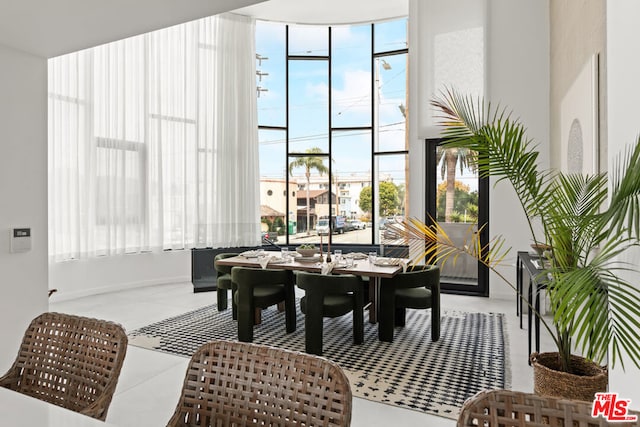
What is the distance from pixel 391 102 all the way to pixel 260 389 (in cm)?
686

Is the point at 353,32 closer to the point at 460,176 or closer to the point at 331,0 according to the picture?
the point at 331,0

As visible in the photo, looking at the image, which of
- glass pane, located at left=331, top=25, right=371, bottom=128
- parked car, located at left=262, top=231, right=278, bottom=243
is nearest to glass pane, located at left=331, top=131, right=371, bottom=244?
glass pane, located at left=331, top=25, right=371, bottom=128

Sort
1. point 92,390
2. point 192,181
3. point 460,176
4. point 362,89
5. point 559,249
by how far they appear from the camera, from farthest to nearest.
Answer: point 362,89
point 192,181
point 460,176
point 559,249
point 92,390

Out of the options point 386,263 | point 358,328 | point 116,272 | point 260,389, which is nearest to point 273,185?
point 116,272

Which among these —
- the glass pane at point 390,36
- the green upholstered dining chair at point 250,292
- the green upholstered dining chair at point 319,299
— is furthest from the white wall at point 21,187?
the glass pane at point 390,36

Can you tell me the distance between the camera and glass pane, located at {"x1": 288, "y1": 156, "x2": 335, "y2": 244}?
7820mm

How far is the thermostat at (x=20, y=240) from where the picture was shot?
2.81 metres

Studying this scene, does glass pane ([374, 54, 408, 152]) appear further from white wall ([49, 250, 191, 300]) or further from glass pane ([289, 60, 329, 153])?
white wall ([49, 250, 191, 300])

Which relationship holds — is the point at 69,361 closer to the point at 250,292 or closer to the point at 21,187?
the point at 21,187

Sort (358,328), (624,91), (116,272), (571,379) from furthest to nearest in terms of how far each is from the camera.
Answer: (116,272)
(358,328)
(571,379)
(624,91)

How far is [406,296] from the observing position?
388 cm

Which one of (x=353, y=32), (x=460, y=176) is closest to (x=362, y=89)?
(x=353, y=32)

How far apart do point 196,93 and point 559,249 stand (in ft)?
20.4

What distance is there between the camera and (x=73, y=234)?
5.69 m
